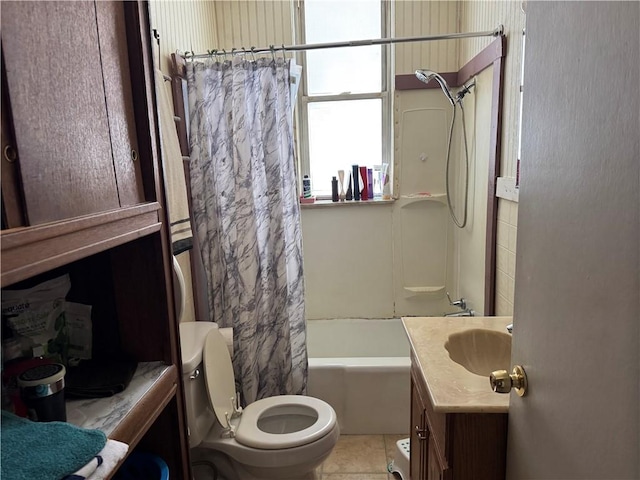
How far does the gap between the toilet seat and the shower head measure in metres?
1.78

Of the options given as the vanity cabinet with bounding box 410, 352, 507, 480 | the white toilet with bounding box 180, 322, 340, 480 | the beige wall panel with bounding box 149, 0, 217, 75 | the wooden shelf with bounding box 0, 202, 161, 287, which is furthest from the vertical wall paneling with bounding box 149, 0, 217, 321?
the vanity cabinet with bounding box 410, 352, 507, 480

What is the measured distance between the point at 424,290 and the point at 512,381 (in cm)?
208

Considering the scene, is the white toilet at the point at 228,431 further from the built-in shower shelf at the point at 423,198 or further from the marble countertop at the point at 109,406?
the built-in shower shelf at the point at 423,198

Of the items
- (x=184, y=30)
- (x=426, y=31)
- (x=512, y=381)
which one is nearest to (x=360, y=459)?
(x=512, y=381)

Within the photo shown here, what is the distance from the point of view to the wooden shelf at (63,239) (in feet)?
1.73

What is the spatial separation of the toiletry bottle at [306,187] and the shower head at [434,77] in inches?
37.3

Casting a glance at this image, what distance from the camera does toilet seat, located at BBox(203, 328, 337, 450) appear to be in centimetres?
165

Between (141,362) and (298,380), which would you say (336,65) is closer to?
(298,380)

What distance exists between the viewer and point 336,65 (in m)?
2.85

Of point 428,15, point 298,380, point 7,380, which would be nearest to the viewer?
point 7,380

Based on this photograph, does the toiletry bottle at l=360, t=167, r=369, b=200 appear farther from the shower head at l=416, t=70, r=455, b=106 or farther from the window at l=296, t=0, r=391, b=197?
the shower head at l=416, t=70, r=455, b=106

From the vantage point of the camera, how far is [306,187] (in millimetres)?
2828

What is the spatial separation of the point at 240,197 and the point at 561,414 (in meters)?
1.67

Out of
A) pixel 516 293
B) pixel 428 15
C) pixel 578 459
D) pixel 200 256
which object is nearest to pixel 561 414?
pixel 578 459
